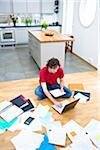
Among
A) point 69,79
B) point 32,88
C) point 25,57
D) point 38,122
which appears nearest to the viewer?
point 38,122

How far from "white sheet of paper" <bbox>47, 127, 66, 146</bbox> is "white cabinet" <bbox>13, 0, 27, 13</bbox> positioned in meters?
5.01

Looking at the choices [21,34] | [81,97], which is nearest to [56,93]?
[81,97]

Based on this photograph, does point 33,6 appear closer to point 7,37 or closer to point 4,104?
point 7,37

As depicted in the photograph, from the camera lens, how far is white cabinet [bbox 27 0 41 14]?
20.5 ft

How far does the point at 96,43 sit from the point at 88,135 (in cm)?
260

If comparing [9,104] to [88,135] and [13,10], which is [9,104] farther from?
[13,10]

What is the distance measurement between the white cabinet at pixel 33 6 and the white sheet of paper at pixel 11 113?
4.57 meters

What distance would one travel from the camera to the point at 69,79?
381 cm

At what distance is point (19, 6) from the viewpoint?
6.18 meters

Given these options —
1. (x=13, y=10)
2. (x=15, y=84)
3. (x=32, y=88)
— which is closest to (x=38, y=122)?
(x=32, y=88)

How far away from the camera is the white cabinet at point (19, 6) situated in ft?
20.0

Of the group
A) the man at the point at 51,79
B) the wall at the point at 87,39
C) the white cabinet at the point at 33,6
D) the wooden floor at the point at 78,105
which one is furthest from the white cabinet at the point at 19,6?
the man at the point at 51,79

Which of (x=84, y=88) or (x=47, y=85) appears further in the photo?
(x=84, y=88)

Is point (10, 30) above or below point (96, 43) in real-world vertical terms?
above
